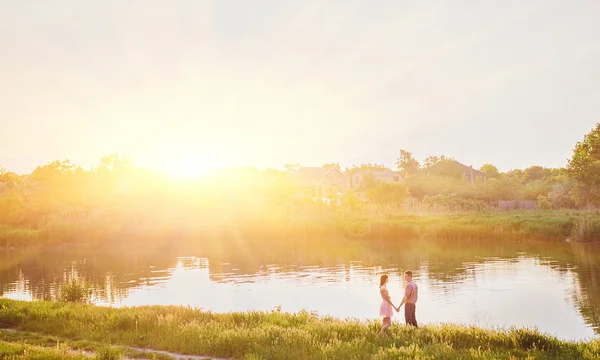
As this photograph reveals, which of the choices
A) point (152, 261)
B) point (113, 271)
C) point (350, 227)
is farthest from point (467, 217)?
point (113, 271)

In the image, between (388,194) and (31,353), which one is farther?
(388,194)

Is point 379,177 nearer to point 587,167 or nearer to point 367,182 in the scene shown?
point 367,182

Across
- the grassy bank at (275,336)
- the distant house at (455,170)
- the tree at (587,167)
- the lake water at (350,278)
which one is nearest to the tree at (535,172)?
the distant house at (455,170)

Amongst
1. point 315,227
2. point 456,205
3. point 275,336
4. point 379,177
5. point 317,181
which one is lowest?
point 275,336

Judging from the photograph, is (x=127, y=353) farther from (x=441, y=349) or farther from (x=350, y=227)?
(x=350, y=227)

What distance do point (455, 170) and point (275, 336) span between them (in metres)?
95.9

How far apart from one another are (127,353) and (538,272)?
25457 millimetres

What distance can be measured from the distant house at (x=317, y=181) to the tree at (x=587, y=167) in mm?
55422

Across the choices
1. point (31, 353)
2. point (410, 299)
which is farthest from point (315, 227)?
point (31, 353)

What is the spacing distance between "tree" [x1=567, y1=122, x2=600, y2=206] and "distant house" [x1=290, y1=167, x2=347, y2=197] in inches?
2182

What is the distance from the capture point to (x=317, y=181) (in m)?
119

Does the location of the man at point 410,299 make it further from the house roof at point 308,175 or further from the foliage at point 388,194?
the house roof at point 308,175

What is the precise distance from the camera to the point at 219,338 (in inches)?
549

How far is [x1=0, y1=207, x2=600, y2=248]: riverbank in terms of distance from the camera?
4734cm
